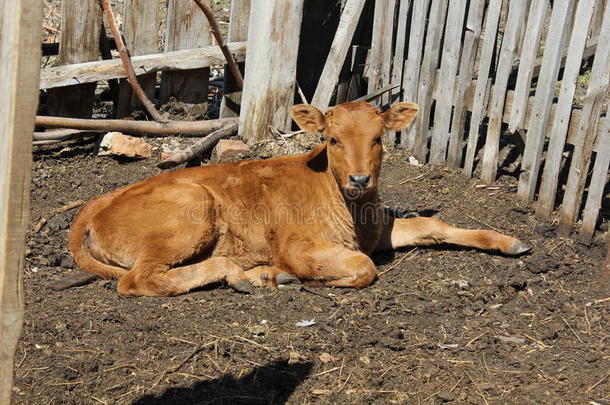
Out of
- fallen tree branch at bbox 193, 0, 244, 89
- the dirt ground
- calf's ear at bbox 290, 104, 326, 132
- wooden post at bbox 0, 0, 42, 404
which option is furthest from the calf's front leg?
wooden post at bbox 0, 0, 42, 404

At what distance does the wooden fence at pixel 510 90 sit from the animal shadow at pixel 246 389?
3.48 meters

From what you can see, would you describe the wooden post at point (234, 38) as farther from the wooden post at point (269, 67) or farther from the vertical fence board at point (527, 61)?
the vertical fence board at point (527, 61)

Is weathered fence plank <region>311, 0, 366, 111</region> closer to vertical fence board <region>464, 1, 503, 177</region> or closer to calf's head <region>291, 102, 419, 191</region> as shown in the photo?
vertical fence board <region>464, 1, 503, 177</region>

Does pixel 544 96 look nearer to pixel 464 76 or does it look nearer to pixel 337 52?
pixel 464 76

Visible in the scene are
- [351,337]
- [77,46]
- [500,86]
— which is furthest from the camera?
[77,46]

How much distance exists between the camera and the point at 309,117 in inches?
286

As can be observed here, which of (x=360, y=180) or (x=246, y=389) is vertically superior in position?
(x=360, y=180)

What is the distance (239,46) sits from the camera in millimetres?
10070

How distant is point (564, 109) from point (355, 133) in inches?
79.4

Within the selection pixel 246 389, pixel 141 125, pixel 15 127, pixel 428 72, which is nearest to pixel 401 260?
pixel 428 72

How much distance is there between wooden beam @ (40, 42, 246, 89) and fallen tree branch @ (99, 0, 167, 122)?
0.22m

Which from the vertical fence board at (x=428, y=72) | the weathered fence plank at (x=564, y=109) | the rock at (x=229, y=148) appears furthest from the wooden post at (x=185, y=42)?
the weathered fence plank at (x=564, y=109)

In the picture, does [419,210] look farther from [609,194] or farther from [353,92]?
[353,92]

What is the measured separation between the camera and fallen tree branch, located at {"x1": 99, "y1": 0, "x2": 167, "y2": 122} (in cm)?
895
